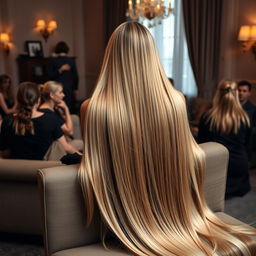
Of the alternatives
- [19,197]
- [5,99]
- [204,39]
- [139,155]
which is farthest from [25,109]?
[204,39]

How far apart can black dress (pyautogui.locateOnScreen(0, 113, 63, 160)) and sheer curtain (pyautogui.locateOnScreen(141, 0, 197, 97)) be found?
3974mm

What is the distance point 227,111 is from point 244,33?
255 cm

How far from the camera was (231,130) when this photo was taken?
330cm

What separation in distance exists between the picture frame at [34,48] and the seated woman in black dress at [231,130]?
504 centimetres

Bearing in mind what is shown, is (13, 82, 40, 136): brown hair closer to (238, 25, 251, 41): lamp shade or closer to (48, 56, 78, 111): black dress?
(238, 25, 251, 41): lamp shade

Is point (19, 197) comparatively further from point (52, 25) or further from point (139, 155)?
point (52, 25)

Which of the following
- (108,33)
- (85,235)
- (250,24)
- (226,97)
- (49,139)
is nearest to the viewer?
(85,235)

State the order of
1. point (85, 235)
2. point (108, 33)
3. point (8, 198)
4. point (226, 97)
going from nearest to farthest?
point (85, 235) < point (8, 198) < point (226, 97) < point (108, 33)

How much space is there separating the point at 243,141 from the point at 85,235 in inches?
90.7

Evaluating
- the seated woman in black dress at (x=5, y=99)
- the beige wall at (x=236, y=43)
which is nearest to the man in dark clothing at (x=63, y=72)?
the seated woman in black dress at (x=5, y=99)

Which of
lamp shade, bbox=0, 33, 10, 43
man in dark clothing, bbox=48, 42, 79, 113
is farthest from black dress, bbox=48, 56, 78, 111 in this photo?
lamp shade, bbox=0, 33, 10, 43

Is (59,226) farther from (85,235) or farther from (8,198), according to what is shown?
(8,198)

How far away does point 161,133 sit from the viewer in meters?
1.45

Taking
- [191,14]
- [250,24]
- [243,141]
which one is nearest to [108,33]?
[191,14]
